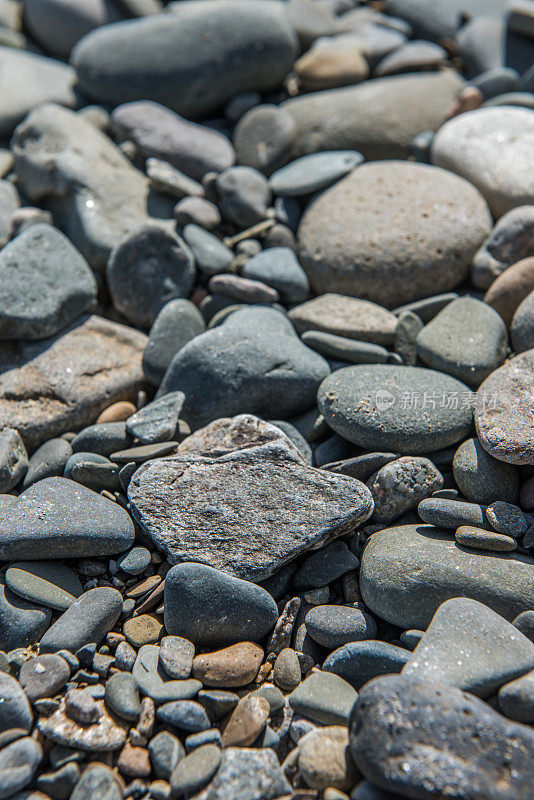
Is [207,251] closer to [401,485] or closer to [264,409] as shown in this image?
[264,409]

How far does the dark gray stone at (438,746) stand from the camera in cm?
188

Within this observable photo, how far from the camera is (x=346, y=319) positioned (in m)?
3.55

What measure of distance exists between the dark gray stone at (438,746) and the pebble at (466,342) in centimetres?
171

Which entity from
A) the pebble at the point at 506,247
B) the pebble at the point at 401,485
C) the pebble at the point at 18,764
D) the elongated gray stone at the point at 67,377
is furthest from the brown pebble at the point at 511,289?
the pebble at the point at 18,764

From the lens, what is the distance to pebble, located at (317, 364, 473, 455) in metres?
2.90

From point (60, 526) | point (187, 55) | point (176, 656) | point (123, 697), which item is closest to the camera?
point (123, 697)

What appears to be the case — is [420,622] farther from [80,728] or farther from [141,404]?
[141,404]

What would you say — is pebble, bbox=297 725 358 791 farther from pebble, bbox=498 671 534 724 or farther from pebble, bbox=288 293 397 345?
pebble, bbox=288 293 397 345

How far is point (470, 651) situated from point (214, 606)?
39.3 inches

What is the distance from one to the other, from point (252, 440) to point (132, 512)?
2.14ft

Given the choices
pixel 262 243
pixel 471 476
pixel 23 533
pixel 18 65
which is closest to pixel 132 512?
pixel 23 533

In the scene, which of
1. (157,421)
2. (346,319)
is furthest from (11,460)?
(346,319)

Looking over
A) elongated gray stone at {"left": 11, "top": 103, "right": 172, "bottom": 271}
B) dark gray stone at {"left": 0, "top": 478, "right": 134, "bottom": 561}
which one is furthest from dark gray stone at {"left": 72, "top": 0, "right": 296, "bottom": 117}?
dark gray stone at {"left": 0, "top": 478, "right": 134, "bottom": 561}

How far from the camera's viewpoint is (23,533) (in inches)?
105
